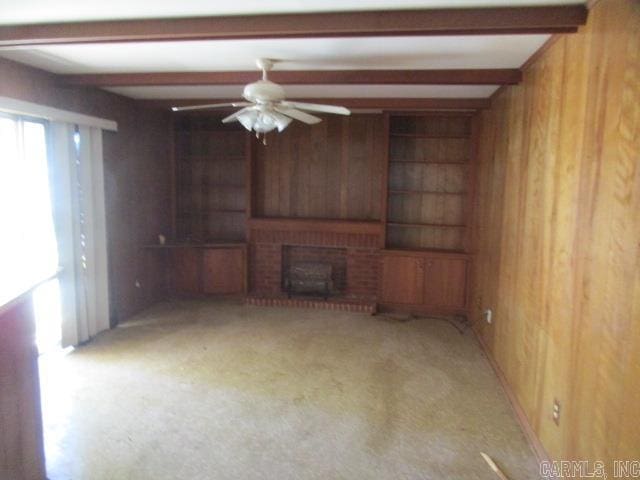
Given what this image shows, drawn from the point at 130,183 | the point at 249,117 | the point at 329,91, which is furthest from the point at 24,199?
the point at 329,91

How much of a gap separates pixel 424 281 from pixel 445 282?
24cm

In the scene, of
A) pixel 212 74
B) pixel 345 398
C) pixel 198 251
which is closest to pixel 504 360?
pixel 345 398

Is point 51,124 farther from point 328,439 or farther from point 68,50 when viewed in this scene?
point 328,439

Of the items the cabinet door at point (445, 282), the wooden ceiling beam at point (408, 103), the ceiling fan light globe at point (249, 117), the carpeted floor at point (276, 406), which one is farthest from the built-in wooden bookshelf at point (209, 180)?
the ceiling fan light globe at point (249, 117)

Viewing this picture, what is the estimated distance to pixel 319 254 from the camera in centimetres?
574

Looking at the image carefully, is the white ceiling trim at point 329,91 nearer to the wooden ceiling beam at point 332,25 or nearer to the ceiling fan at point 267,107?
the ceiling fan at point 267,107

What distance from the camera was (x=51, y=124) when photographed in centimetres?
382

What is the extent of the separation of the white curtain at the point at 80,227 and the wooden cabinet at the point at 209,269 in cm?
134

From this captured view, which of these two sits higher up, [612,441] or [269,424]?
[612,441]

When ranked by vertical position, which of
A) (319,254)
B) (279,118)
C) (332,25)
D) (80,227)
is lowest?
(319,254)

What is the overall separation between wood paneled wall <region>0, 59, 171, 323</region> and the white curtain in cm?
16

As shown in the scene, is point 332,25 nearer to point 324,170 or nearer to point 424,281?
point 324,170

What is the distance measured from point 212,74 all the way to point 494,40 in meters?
2.14

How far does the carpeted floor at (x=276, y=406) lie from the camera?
245cm
